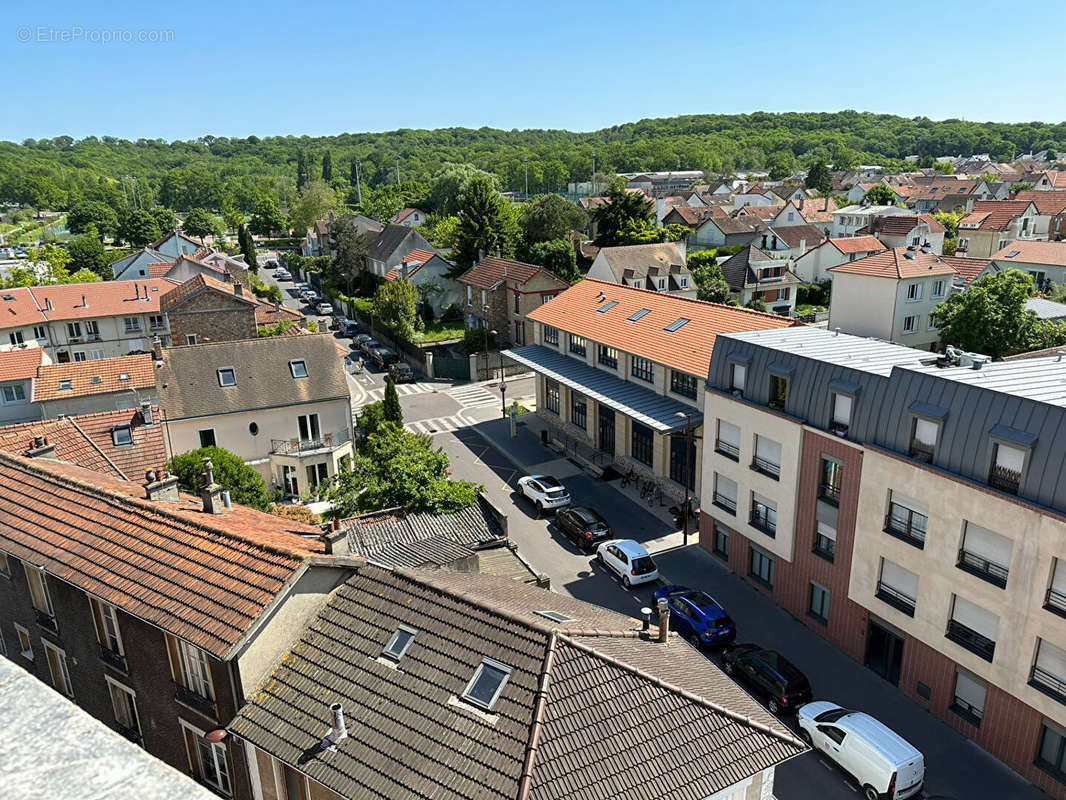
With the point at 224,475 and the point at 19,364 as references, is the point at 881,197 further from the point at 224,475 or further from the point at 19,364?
the point at 19,364

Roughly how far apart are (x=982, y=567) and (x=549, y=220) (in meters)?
65.1

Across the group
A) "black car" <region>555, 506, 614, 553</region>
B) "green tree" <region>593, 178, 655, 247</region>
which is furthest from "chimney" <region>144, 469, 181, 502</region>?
"green tree" <region>593, 178, 655, 247</region>

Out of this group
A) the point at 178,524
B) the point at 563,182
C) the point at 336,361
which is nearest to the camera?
the point at 178,524

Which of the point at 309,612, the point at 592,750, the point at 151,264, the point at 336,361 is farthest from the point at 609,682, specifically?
the point at 151,264

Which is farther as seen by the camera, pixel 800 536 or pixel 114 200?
pixel 114 200

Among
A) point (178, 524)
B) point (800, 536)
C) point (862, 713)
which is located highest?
point (178, 524)

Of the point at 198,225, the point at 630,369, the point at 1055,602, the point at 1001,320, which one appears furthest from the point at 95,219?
the point at 1055,602

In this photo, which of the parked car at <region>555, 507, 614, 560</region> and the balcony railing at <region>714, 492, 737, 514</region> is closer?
the balcony railing at <region>714, 492, 737, 514</region>

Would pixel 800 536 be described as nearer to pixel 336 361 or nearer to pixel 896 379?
pixel 896 379

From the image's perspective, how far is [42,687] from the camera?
11.7 feet

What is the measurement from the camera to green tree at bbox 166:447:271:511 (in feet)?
100

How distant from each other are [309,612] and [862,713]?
16.0 metres

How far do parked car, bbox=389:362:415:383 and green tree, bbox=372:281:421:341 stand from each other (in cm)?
279

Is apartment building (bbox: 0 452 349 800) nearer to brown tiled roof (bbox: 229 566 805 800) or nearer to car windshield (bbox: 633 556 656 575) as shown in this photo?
brown tiled roof (bbox: 229 566 805 800)
